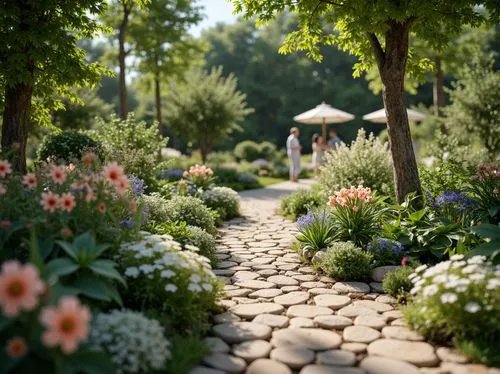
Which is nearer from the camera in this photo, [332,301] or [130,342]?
[130,342]

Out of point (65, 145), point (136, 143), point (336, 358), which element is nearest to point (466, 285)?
point (336, 358)

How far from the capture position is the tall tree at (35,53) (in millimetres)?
5836

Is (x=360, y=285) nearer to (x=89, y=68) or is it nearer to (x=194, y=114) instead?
(x=89, y=68)

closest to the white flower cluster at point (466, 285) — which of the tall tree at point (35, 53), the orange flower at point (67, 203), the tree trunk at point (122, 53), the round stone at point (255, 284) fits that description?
the round stone at point (255, 284)

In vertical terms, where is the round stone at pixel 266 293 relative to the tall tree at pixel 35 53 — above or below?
below

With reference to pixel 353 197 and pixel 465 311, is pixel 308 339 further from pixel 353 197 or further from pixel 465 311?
pixel 353 197

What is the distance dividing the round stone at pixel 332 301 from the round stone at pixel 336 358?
2.94 feet

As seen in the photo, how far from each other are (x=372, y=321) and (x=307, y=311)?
0.58m

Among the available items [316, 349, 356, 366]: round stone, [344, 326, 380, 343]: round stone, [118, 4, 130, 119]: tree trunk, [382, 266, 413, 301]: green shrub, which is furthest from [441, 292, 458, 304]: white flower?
[118, 4, 130, 119]: tree trunk

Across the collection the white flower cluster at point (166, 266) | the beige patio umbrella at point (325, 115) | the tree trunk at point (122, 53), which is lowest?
the white flower cluster at point (166, 266)

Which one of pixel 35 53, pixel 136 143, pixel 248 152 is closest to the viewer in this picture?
pixel 35 53

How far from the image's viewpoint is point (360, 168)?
27.9ft

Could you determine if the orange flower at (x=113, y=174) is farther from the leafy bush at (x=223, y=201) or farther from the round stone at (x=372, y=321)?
→ the leafy bush at (x=223, y=201)

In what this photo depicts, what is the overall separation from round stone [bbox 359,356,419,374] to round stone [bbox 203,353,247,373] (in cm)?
83
